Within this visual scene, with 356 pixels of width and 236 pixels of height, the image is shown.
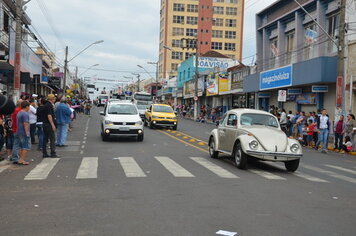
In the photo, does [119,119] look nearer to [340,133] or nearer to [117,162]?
[117,162]

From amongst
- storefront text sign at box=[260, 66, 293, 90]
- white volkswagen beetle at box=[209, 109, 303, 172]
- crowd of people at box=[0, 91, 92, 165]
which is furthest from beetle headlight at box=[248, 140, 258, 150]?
storefront text sign at box=[260, 66, 293, 90]

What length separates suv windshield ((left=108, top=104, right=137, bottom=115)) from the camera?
1984cm

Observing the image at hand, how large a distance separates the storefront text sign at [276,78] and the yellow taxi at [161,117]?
28.7 feet

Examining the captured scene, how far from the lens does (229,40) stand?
106875mm

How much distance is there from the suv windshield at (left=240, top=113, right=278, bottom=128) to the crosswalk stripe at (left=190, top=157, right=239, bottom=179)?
1.60 m

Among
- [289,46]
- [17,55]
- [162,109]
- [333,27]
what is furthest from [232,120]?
[289,46]

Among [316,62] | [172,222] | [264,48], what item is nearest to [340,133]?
[316,62]

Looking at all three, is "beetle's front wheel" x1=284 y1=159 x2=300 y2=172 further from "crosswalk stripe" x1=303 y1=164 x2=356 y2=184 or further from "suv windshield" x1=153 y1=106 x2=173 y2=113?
"suv windshield" x1=153 y1=106 x2=173 y2=113

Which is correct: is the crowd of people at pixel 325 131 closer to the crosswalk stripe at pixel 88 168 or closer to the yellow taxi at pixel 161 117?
Result: the crosswalk stripe at pixel 88 168

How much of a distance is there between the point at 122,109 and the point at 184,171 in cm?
1002

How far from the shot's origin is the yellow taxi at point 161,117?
2812 cm

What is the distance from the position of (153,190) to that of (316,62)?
2064 centimetres

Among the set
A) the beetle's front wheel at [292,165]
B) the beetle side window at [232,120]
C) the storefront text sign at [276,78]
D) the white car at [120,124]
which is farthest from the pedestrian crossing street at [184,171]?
the storefront text sign at [276,78]

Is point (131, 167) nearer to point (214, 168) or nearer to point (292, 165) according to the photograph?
point (214, 168)
